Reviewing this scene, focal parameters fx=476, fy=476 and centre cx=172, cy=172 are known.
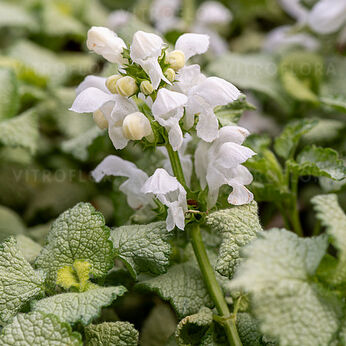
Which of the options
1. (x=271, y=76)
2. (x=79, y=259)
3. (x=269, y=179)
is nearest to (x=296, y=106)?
(x=271, y=76)

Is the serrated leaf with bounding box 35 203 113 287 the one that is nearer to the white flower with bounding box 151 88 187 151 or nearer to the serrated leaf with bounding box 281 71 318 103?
the white flower with bounding box 151 88 187 151

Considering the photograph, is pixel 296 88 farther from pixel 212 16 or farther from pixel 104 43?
pixel 104 43

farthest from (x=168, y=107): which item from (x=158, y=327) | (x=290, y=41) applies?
(x=290, y=41)

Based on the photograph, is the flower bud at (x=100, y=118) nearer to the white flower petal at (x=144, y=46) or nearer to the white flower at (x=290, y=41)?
the white flower petal at (x=144, y=46)

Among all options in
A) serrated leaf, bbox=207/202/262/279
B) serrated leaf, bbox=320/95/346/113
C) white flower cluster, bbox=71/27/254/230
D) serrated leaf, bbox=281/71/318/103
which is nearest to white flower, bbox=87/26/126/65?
white flower cluster, bbox=71/27/254/230

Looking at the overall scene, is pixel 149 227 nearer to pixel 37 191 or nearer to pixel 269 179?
pixel 269 179

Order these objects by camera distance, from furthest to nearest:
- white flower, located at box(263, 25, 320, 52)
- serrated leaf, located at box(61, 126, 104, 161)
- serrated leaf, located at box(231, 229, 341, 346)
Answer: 1. white flower, located at box(263, 25, 320, 52)
2. serrated leaf, located at box(61, 126, 104, 161)
3. serrated leaf, located at box(231, 229, 341, 346)

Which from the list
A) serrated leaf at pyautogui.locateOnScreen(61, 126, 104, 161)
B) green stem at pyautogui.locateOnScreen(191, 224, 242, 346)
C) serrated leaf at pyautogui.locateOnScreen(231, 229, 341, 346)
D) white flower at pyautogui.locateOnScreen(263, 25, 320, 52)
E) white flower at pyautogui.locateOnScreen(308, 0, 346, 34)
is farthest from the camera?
white flower at pyautogui.locateOnScreen(263, 25, 320, 52)

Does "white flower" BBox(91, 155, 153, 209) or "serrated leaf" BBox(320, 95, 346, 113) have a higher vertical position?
"serrated leaf" BBox(320, 95, 346, 113)

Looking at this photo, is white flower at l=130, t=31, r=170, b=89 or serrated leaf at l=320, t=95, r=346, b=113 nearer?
white flower at l=130, t=31, r=170, b=89
